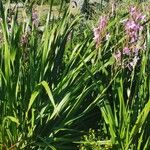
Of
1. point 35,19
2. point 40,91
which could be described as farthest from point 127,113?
point 35,19

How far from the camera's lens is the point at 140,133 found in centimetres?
346

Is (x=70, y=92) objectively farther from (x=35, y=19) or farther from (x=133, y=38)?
(x=35, y=19)

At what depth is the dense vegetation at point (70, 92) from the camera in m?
3.32

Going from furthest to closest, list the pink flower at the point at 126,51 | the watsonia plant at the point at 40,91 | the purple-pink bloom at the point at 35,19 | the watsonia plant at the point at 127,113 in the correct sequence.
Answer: the purple-pink bloom at the point at 35,19, the watsonia plant at the point at 40,91, the watsonia plant at the point at 127,113, the pink flower at the point at 126,51

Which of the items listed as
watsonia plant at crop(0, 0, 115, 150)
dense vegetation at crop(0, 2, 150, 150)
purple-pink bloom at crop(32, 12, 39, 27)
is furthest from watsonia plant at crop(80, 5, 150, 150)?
purple-pink bloom at crop(32, 12, 39, 27)

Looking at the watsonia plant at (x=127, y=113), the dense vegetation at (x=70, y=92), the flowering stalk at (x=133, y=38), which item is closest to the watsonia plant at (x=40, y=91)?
the dense vegetation at (x=70, y=92)

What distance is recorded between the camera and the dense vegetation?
332cm

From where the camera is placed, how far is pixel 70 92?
3430 millimetres

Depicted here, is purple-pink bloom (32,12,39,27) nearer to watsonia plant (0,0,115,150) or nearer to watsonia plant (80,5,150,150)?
watsonia plant (0,0,115,150)

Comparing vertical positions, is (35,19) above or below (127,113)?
above

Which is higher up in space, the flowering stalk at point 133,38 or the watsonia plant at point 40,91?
the flowering stalk at point 133,38

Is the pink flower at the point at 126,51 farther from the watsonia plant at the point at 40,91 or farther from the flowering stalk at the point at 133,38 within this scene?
the watsonia plant at the point at 40,91

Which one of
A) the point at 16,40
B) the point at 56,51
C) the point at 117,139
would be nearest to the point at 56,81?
the point at 56,51

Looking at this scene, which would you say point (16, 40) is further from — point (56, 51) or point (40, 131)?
point (40, 131)
